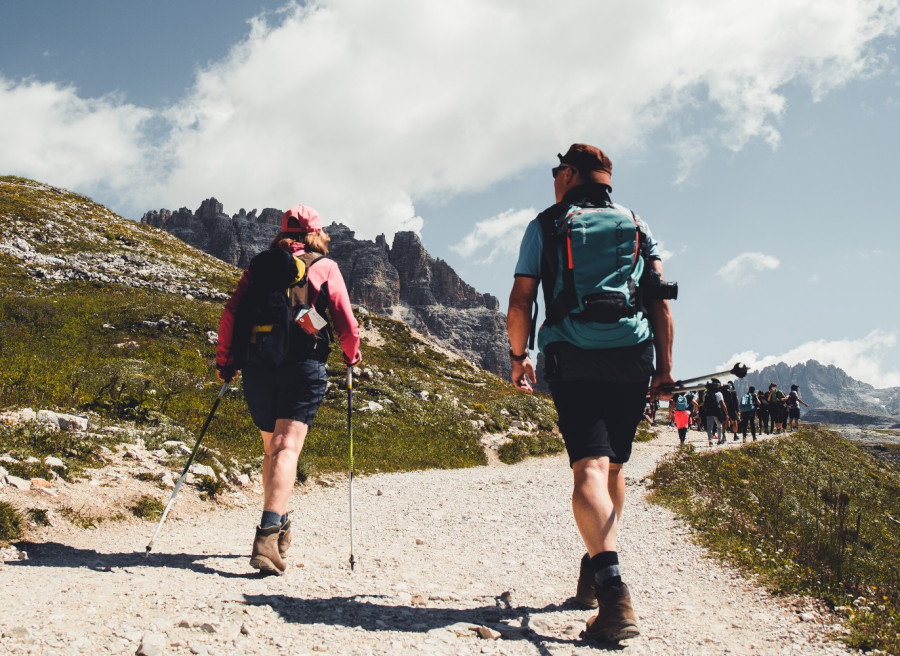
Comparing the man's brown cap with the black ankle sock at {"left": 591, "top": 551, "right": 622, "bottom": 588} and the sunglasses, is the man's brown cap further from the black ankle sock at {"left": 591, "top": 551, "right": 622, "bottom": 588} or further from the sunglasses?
the black ankle sock at {"left": 591, "top": 551, "right": 622, "bottom": 588}

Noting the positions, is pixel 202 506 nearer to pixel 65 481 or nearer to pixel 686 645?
pixel 65 481

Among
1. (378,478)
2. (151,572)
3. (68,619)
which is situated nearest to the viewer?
(68,619)

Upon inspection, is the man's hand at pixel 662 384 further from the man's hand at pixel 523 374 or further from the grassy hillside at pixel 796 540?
the grassy hillside at pixel 796 540

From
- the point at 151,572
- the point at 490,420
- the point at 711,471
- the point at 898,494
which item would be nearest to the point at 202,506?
the point at 151,572

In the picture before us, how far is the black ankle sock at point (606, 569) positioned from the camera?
341cm

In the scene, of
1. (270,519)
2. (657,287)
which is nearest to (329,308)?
(270,519)

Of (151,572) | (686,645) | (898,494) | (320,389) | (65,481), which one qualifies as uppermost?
(320,389)

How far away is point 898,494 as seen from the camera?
2109 centimetres

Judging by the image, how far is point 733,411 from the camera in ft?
90.1

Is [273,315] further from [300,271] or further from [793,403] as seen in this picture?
[793,403]

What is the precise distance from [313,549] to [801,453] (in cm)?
2465

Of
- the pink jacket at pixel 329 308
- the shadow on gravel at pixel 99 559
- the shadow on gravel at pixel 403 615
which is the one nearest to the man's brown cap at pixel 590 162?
the pink jacket at pixel 329 308

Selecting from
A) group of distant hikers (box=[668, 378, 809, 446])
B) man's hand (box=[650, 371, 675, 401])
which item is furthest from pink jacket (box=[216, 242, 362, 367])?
group of distant hikers (box=[668, 378, 809, 446])

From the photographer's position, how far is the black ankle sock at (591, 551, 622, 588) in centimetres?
341
